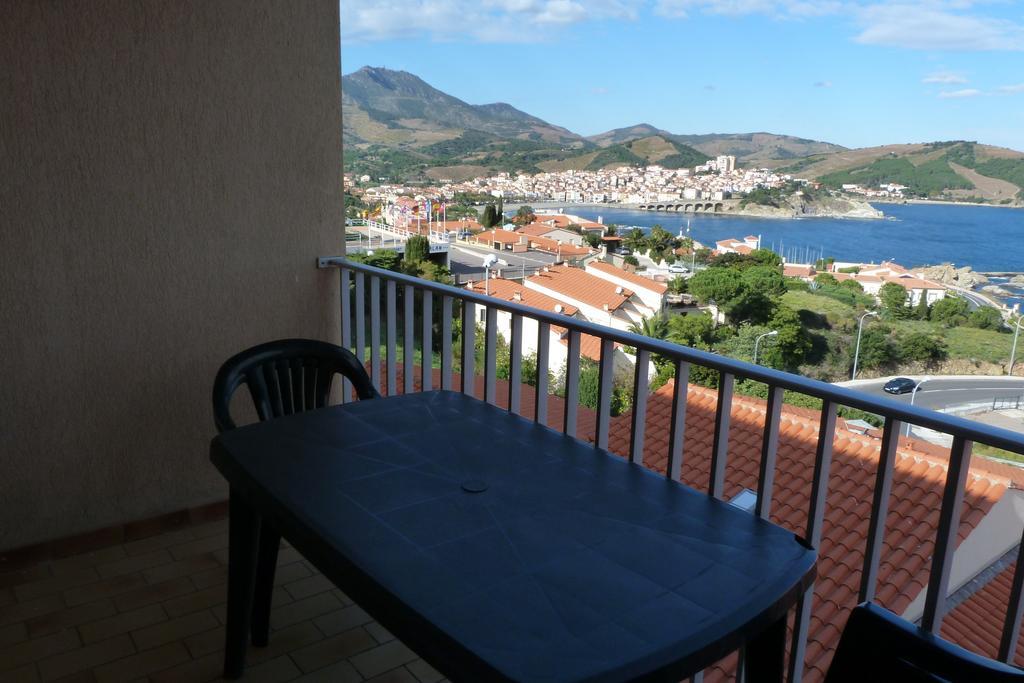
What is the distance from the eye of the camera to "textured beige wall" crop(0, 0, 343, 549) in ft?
9.04

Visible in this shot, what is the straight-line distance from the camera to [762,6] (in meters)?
43.5

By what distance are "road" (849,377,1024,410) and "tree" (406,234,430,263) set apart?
47.8ft

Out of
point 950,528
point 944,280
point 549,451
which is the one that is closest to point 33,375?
point 549,451

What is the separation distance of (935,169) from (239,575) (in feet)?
→ 109

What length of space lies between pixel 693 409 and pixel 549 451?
5654 mm

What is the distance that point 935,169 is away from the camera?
28750 millimetres

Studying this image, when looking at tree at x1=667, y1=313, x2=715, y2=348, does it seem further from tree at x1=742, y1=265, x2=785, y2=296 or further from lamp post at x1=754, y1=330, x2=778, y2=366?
tree at x1=742, y1=265, x2=785, y2=296

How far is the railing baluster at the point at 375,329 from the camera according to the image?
136 inches

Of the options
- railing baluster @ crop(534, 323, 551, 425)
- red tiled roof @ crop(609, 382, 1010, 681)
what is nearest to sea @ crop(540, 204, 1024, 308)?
red tiled roof @ crop(609, 382, 1010, 681)

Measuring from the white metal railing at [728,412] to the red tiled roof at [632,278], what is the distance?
19209 mm

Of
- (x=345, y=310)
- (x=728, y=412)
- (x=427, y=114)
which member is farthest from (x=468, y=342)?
(x=427, y=114)

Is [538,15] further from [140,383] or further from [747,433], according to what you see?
[140,383]

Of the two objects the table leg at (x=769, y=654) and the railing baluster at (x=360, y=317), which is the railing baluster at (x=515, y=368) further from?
the table leg at (x=769, y=654)

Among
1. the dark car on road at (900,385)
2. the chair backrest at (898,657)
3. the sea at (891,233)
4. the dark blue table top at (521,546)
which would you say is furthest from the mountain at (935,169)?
the chair backrest at (898,657)
